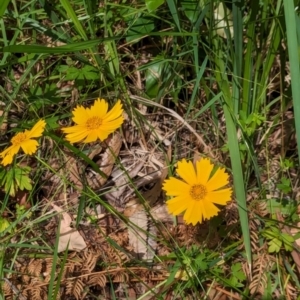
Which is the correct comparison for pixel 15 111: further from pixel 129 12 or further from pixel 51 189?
pixel 129 12

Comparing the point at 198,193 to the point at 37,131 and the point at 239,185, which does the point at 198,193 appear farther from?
the point at 37,131

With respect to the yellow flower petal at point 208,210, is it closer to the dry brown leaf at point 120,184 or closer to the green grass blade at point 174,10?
the dry brown leaf at point 120,184

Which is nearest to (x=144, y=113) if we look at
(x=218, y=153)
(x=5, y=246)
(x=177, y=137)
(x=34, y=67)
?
(x=177, y=137)

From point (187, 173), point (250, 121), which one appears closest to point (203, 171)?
point (187, 173)

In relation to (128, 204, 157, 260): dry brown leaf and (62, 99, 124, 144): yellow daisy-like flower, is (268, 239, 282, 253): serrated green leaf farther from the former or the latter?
(62, 99, 124, 144): yellow daisy-like flower

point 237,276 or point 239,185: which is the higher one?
point 239,185

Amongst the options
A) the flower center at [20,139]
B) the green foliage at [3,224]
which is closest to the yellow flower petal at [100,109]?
the flower center at [20,139]

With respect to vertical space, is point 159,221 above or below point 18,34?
below
